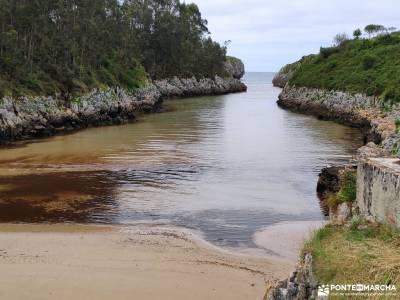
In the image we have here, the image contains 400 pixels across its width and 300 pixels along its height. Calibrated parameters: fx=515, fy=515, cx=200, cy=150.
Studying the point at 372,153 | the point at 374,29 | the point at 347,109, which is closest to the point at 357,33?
the point at 374,29

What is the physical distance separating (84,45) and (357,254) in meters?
51.3

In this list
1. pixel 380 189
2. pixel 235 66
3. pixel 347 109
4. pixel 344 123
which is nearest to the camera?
pixel 380 189

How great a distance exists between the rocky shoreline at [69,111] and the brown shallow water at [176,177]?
2.29 metres

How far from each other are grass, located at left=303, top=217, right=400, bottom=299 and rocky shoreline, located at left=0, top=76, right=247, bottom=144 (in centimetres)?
2723

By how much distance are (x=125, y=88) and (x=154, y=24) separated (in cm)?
3395

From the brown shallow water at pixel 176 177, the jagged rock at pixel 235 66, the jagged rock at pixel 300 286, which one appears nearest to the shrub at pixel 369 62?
the brown shallow water at pixel 176 177

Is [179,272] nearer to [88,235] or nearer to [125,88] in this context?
[88,235]

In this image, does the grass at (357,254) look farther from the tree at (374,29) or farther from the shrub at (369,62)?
the tree at (374,29)

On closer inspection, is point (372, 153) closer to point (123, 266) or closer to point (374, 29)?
point (123, 266)

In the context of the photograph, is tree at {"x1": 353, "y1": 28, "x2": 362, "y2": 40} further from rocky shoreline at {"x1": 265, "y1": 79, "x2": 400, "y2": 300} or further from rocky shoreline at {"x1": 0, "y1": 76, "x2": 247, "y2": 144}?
rocky shoreline at {"x1": 0, "y1": 76, "x2": 247, "y2": 144}

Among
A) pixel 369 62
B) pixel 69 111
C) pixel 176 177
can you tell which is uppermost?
pixel 369 62

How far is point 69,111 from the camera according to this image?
42250 millimetres

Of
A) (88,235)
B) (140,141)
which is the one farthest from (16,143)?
(88,235)

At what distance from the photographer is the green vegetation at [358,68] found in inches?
1834
